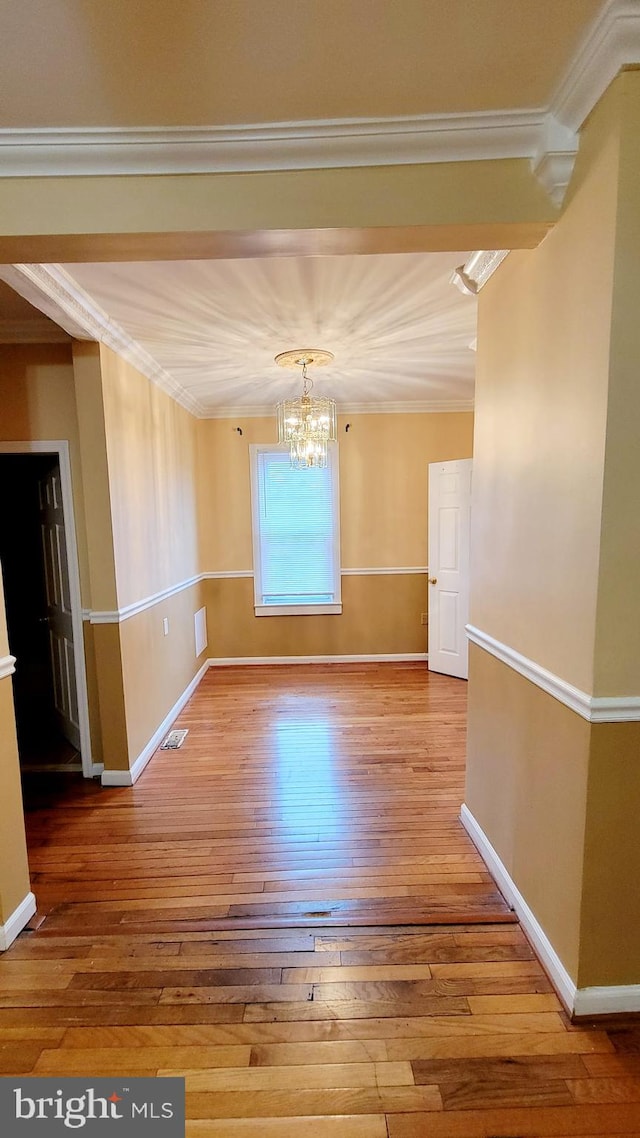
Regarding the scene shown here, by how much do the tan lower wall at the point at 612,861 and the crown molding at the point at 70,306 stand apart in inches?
100.0

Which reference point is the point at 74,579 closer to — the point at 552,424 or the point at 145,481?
the point at 145,481

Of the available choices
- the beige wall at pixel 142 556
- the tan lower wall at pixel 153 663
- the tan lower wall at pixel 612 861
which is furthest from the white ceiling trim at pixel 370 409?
the tan lower wall at pixel 612 861

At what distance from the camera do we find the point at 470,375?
150 inches

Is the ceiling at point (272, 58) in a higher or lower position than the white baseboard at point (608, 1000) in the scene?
higher

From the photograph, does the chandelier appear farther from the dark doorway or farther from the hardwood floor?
the hardwood floor

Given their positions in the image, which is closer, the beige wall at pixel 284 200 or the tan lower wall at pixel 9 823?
the beige wall at pixel 284 200

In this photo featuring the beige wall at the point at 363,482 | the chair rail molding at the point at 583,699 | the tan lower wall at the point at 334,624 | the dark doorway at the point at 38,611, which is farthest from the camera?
the tan lower wall at the point at 334,624

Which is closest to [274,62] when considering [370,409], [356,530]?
[370,409]

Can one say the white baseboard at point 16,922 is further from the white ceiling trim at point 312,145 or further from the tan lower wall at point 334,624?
the tan lower wall at point 334,624

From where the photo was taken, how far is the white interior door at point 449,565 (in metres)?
4.36

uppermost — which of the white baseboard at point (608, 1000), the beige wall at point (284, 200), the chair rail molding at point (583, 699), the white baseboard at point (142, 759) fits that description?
the beige wall at point (284, 200)

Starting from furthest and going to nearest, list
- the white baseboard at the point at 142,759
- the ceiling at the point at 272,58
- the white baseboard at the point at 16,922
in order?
the white baseboard at the point at 142,759
the white baseboard at the point at 16,922
the ceiling at the point at 272,58

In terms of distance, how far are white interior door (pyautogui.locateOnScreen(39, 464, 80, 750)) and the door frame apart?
100mm

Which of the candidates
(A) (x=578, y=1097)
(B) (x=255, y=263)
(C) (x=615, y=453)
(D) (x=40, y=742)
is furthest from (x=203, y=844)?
(B) (x=255, y=263)
